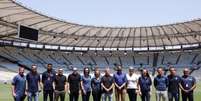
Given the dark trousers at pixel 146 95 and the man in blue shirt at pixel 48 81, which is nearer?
the man in blue shirt at pixel 48 81

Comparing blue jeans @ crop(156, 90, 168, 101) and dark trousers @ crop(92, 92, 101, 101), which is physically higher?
blue jeans @ crop(156, 90, 168, 101)

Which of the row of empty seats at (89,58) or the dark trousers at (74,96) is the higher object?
the dark trousers at (74,96)

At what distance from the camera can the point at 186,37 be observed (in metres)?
52.9

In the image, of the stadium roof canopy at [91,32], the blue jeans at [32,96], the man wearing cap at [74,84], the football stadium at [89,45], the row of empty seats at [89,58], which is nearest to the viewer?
the blue jeans at [32,96]

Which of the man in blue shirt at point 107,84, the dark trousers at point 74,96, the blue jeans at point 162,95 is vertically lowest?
the dark trousers at point 74,96

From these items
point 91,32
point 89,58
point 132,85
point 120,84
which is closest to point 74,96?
point 120,84

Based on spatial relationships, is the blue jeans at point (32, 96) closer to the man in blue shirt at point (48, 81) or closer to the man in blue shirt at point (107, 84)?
the man in blue shirt at point (48, 81)

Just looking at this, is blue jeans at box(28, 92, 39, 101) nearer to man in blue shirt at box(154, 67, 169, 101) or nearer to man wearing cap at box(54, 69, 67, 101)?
man wearing cap at box(54, 69, 67, 101)

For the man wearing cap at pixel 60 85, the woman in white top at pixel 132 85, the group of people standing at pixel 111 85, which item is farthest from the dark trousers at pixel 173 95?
the man wearing cap at pixel 60 85

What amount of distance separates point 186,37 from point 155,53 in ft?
30.7

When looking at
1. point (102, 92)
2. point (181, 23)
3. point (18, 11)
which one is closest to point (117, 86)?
point (102, 92)

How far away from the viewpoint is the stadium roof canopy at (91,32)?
43541 millimetres

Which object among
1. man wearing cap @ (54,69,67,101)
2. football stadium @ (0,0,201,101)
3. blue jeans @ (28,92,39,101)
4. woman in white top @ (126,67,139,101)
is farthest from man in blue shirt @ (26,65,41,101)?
football stadium @ (0,0,201,101)

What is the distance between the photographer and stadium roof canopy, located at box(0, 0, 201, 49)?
143 feet
